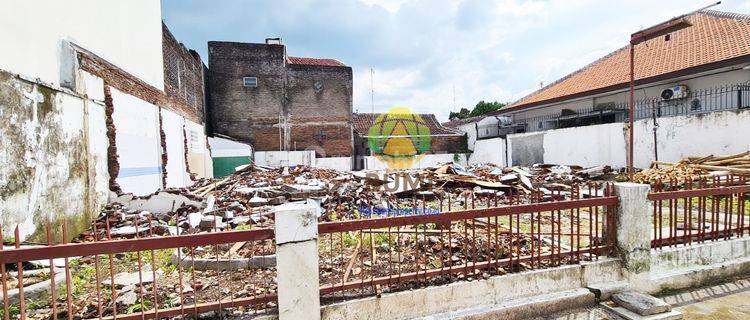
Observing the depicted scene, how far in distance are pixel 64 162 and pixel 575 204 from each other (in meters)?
8.22

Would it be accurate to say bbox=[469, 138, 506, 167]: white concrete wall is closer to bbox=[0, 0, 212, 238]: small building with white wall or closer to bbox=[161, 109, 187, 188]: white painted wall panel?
bbox=[161, 109, 187, 188]: white painted wall panel

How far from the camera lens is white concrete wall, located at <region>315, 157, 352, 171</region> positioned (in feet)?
80.9

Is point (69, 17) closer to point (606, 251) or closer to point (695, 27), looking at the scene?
point (606, 251)

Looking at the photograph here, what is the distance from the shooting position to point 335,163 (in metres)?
24.9

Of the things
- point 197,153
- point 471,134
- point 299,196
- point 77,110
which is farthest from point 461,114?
point 77,110

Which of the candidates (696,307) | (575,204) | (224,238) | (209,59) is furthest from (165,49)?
(696,307)

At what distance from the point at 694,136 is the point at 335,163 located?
62.8ft

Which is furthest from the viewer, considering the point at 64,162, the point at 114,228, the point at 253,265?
the point at 114,228

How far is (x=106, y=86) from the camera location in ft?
25.9

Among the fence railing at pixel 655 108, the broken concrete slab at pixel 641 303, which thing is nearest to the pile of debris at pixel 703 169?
the fence railing at pixel 655 108

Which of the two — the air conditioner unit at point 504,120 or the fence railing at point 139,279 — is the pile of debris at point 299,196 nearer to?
the fence railing at point 139,279

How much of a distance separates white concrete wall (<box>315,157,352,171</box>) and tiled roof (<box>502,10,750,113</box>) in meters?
12.4

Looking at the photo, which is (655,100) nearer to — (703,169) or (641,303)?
(703,169)

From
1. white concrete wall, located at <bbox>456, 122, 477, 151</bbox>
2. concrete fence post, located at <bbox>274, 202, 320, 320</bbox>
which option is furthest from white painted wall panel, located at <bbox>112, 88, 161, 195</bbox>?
white concrete wall, located at <bbox>456, 122, 477, 151</bbox>
